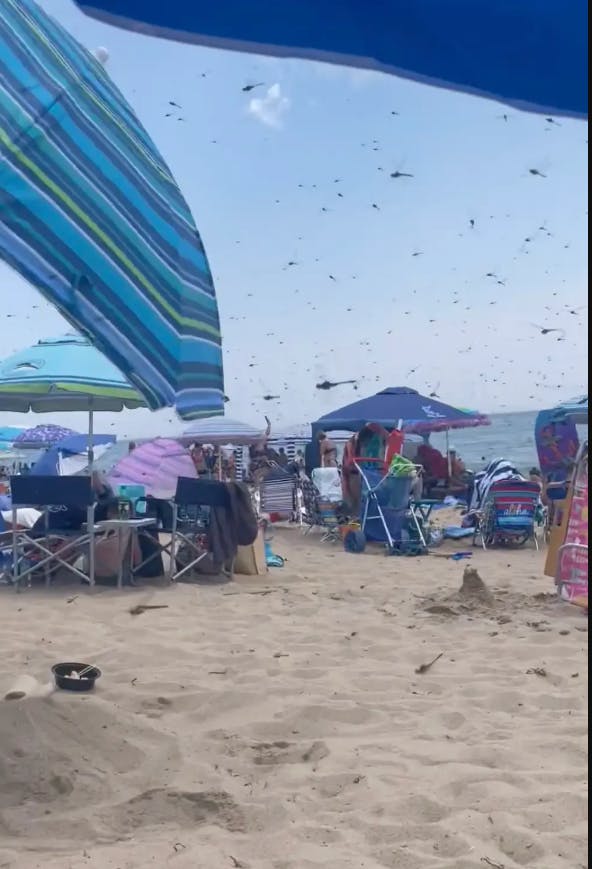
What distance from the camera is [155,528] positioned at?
23.4 feet

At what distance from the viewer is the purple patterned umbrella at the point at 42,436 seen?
62.0 feet

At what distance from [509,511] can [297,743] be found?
23.5 ft

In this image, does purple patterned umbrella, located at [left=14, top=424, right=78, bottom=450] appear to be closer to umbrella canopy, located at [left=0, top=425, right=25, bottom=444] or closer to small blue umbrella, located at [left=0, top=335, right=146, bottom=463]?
umbrella canopy, located at [left=0, top=425, right=25, bottom=444]

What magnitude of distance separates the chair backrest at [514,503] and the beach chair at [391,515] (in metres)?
0.95

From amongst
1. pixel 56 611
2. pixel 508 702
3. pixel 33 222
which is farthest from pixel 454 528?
pixel 33 222

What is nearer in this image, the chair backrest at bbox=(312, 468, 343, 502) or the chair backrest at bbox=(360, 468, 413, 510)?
the chair backrest at bbox=(360, 468, 413, 510)

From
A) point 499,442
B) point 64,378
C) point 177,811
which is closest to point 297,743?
point 177,811

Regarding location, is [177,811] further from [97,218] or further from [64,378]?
[64,378]

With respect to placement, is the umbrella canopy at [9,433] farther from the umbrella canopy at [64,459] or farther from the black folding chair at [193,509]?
the black folding chair at [193,509]

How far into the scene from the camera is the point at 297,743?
10.8 ft

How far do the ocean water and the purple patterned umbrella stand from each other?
18151 mm

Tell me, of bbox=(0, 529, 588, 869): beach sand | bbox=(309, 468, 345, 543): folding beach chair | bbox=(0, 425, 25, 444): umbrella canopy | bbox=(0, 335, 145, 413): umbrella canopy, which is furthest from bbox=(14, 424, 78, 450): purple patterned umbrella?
bbox=(0, 529, 588, 869): beach sand

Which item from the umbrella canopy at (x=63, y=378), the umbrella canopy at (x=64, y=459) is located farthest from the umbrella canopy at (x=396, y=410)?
the umbrella canopy at (x=63, y=378)

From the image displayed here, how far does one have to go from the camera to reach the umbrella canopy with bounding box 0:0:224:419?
2.43 meters
